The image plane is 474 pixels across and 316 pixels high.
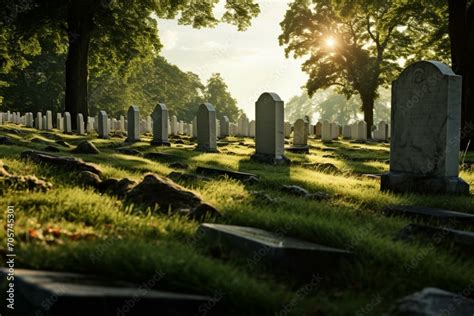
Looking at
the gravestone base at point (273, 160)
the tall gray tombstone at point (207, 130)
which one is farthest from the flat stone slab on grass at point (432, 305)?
the tall gray tombstone at point (207, 130)

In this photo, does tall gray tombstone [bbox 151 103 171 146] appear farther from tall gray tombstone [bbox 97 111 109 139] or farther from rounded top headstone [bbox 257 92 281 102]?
rounded top headstone [bbox 257 92 281 102]

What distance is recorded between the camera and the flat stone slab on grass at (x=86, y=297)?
2.59 meters

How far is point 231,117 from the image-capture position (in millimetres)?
83188

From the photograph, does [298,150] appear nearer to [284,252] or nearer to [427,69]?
[427,69]

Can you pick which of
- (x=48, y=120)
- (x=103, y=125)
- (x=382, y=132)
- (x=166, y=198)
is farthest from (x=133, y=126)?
(x=382, y=132)

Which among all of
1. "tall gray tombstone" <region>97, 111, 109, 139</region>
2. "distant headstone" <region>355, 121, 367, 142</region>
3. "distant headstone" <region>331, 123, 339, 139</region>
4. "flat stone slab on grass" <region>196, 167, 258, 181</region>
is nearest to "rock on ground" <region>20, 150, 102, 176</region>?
"flat stone slab on grass" <region>196, 167, 258, 181</region>

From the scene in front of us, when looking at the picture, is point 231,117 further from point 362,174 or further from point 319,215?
point 319,215

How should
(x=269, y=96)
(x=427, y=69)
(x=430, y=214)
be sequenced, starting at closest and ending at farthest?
(x=430, y=214) → (x=427, y=69) → (x=269, y=96)

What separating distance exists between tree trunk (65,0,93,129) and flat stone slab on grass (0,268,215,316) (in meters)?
22.2

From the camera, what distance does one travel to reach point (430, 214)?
573 centimetres

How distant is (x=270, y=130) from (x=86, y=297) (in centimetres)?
1028

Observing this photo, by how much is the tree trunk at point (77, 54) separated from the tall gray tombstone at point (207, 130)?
1119 centimetres

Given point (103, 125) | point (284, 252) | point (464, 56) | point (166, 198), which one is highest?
point (464, 56)

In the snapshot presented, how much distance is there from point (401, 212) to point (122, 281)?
4.19 metres
